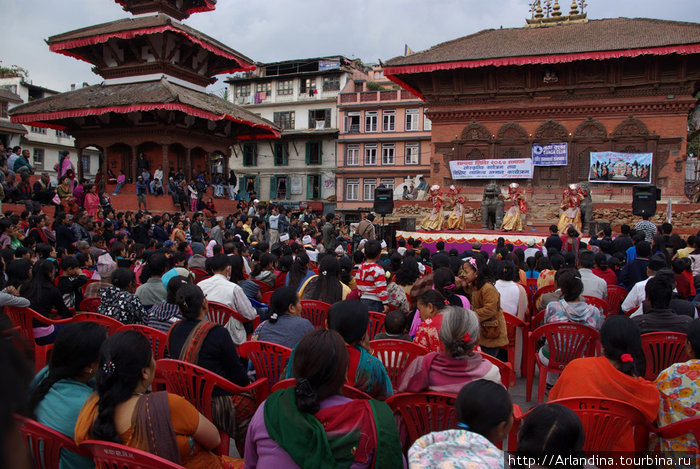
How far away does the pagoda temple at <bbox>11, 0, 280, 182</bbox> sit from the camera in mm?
21266

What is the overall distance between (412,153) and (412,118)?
2628mm

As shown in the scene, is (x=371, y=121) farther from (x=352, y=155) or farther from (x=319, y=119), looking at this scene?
(x=319, y=119)

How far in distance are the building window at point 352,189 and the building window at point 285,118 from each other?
282 inches

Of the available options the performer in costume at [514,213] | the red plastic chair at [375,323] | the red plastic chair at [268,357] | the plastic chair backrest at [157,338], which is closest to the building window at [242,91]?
the performer in costume at [514,213]

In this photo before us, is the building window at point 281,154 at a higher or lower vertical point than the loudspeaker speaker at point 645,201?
higher

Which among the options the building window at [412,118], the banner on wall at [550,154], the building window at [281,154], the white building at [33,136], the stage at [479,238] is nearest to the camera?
the stage at [479,238]

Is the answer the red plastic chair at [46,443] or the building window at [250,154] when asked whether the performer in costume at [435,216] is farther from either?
the building window at [250,154]

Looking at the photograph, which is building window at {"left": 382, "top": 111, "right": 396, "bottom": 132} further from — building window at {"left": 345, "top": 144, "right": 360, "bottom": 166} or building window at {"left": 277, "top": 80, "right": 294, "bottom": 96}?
building window at {"left": 277, "top": 80, "right": 294, "bottom": 96}

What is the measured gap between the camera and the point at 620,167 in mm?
22969

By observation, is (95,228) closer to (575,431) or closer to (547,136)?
(575,431)

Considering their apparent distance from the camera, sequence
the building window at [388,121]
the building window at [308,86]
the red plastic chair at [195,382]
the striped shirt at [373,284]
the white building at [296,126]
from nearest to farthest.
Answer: the red plastic chair at [195,382] → the striped shirt at [373,284] → the building window at [388,121] → the white building at [296,126] → the building window at [308,86]

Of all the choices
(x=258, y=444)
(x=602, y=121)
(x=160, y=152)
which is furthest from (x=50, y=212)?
(x=602, y=121)

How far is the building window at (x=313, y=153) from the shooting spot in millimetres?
42844

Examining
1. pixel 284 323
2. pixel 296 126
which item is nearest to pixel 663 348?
pixel 284 323
